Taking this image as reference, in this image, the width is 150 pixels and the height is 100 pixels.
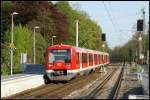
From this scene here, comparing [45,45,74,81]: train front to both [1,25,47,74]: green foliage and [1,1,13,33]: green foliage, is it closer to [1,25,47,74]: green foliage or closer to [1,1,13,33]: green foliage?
[1,25,47,74]: green foliage

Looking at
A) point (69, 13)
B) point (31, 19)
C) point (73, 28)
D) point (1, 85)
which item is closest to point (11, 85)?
point (1, 85)

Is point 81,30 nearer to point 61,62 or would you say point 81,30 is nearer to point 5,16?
point 5,16

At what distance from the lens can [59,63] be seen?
38312 mm

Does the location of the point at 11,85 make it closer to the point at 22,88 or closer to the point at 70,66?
the point at 22,88

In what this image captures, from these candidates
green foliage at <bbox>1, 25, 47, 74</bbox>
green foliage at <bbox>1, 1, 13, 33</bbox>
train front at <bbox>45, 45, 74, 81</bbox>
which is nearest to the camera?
train front at <bbox>45, 45, 74, 81</bbox>

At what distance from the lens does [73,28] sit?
9300 centimetres

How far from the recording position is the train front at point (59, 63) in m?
38.3

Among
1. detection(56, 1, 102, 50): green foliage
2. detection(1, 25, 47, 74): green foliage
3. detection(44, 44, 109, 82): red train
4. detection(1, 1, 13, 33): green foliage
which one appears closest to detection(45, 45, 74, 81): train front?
detection(44, 44, 109, 82): red train

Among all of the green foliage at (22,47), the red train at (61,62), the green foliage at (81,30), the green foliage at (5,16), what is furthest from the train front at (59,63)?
the green foliage at (5,16)

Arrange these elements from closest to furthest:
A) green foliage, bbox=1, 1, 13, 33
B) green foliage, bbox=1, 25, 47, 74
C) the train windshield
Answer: the train windshield → green foliage, bbox=1, 25, 47, 74 → green foliage, bbox=1, 1, 13, 33

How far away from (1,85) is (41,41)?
41.9 meters

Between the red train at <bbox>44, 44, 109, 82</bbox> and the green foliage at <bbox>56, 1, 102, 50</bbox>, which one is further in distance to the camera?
the green foliage at <bbox>56, 1, 102, 50</bbox>

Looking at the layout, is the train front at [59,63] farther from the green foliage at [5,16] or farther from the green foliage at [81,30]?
the green foliage at [5,16]

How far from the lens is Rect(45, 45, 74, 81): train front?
38.3 m
